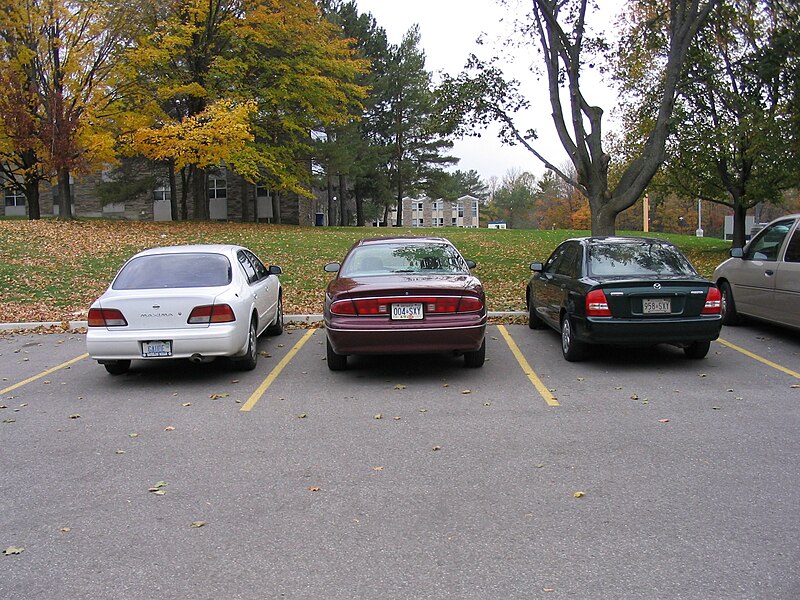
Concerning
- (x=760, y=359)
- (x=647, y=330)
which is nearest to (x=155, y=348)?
(x=647, y=330)

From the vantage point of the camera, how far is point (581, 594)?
3275 millimetres

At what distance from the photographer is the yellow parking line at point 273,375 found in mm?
6926

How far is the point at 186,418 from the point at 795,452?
4989mm

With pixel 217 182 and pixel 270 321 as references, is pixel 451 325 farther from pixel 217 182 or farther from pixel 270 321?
pixel 217 182

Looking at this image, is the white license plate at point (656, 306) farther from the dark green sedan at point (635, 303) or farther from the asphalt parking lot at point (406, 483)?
the asphalt parking lot at point (406, 483)

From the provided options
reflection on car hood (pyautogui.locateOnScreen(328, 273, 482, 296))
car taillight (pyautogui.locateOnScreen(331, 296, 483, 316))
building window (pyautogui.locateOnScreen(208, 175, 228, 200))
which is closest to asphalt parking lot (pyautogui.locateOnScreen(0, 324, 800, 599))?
car taillight (pyautogui.locateOnScreen(331, 296, 483, 316))

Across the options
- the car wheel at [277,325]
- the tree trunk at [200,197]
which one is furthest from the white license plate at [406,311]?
the tree trunk at [200,197]

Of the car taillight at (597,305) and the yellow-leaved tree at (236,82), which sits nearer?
the car taillight at (597,305)

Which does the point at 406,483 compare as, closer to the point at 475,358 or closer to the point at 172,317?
the point at 475,358

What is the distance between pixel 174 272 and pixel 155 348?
1.14 meters

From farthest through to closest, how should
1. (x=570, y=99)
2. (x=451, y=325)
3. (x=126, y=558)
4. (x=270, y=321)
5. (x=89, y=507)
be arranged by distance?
1. (x=570, y=99)
2. (x=270, y=321)
3. (x=451, y=325)
4. (x=89, y=507)
5. (x=126, y=558)

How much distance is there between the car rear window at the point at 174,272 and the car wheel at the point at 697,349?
556cm

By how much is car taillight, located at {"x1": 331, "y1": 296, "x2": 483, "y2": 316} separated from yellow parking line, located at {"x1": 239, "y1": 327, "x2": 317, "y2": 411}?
110 centimetres

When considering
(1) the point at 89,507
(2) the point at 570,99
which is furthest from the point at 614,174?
(1) the point at 89,507
